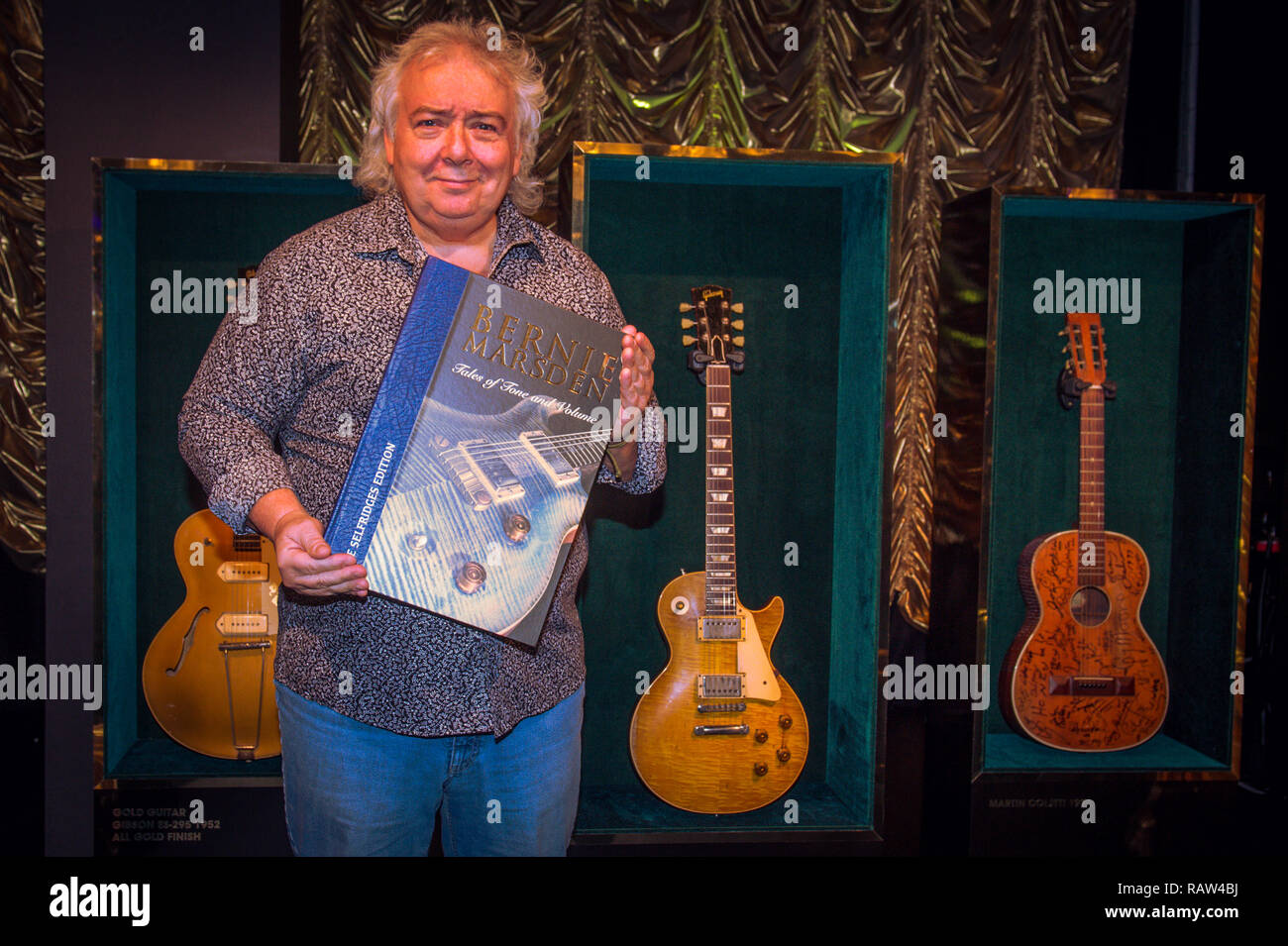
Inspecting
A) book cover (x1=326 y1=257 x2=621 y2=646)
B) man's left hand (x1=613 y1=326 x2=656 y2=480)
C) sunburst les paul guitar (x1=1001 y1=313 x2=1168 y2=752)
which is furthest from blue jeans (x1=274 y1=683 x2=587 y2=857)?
sunburst les paul guitar (x1=1001 y1=313 x2=1168 y2=752)

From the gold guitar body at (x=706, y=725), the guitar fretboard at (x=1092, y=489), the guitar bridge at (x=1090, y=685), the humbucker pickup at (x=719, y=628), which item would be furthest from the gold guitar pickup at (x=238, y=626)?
the guitar fretboard at (x=1092, y=489)

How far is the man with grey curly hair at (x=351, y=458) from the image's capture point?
1.24m

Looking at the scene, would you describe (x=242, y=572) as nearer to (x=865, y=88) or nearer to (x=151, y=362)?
(x=151, y=362)

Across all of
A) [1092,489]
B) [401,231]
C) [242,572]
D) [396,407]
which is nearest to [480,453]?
[396,407]

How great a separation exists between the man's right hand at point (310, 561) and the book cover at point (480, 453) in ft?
0.07

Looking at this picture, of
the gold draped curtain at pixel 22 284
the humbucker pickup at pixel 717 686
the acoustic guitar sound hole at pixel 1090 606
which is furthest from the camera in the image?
the gold draped curtain at pixel 22 284

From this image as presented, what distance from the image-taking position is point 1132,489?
290cm

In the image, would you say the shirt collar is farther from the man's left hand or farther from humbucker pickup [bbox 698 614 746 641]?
humbucker pickup [bbox 698 614 746 641]

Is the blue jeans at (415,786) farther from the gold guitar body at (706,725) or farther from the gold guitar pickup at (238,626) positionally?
the gold guitar pickup at (238,626)

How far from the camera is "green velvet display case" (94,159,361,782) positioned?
2.23 metres
